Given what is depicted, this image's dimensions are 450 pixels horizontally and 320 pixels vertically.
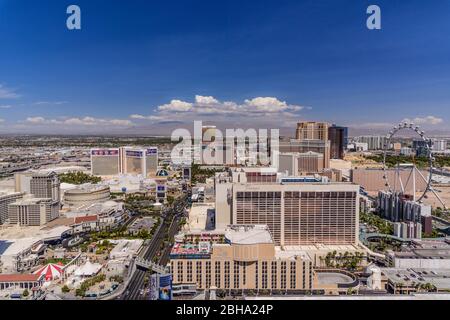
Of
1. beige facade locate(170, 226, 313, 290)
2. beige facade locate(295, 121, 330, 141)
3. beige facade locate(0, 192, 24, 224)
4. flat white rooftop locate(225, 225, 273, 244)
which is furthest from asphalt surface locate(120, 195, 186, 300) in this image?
beige facade locate(295, 121, 330, 141)

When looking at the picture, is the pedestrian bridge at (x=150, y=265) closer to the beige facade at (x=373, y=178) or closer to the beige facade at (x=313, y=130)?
the beige facade at (x=373, y=178)

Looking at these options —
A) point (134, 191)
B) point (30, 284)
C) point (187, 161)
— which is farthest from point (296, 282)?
point (187, 161)

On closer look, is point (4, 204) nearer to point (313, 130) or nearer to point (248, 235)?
point (248, 235)

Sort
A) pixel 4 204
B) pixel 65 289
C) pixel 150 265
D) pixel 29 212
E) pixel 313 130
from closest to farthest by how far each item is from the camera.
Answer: pixel 65 289, pixel 150 265, pixel 29 212, pixel 4 204, pixel 313 130

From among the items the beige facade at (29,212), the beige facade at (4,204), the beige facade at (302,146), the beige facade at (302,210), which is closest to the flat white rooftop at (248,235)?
the beige facade at (302,210)

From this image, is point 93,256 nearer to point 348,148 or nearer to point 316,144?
point 316,144

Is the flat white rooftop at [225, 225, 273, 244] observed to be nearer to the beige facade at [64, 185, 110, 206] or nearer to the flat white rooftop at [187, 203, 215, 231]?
the flat white rooftop at [187, 203, 215, 231]

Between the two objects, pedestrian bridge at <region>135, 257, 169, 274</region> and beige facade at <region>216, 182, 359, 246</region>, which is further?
beige facade at <region>216, 182, 359, 246</region>

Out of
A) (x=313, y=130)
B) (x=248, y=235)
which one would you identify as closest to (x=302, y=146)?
(x=313, y=130)

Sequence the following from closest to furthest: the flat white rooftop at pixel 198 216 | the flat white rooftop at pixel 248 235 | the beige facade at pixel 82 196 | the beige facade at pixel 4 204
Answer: the flat white rooftop at pixel 248 235
the flat white rooftop at pixel 198 216
the beige facade at pixel 4 204
the beige facade at pixel 82 196
